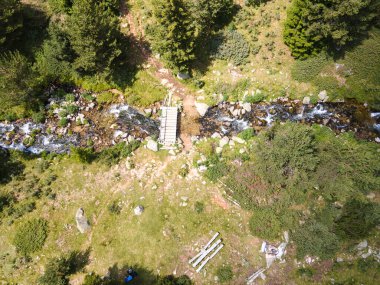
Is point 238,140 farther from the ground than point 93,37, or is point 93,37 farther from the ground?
point 93,37

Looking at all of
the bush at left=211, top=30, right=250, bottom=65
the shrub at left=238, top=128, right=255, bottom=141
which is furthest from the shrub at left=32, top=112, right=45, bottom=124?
the shrub at left=238, top=128, right=255, bottom=141

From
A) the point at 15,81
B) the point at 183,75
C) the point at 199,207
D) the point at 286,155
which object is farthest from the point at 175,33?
Answer: the point at 15,81

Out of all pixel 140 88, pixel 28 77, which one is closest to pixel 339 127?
pixel 140 88

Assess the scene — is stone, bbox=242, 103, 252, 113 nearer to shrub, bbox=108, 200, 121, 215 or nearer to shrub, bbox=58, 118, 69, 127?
shrub, bbox=108, 200, 121, 215

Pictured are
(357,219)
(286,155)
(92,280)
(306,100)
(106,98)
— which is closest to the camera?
(92,280)

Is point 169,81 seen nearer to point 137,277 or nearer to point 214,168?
point 214,168

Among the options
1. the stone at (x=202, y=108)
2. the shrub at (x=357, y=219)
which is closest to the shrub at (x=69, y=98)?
the stone at (x=202, y=108)
